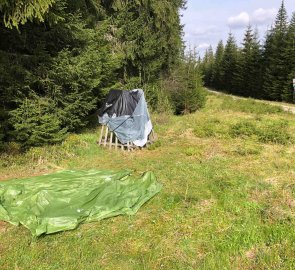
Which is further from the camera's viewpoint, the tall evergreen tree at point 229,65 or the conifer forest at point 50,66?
the tall evergreen tree at point 229,65

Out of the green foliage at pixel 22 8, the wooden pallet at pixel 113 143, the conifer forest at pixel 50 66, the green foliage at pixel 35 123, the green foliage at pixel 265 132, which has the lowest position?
the wooden pallet at pixel 113 143

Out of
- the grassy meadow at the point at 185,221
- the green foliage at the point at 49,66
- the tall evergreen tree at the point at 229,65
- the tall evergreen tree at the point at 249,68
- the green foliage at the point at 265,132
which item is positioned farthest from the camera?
the tall evergreen tree at the point at 229,65

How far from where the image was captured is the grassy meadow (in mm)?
4043

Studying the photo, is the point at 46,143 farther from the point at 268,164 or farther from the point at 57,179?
the point at 268,164

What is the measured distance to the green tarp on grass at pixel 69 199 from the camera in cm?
506

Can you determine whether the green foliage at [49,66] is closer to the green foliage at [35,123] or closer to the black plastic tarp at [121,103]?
the green foliage at [35,123]

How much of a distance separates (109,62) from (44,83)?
3.28 m

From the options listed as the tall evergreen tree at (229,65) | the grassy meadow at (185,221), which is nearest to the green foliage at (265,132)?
the grassy meadow at (185,221)

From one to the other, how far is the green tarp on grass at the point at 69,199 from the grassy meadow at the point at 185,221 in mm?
185

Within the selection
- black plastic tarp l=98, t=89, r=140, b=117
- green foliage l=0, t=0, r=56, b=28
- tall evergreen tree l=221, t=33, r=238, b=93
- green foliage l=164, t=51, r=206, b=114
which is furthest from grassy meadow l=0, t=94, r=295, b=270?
tall evergreen tree l=221, t=33, r=238, b=93

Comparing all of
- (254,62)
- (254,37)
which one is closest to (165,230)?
(254,62)

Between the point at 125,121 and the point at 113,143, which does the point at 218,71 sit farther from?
the point at 113,143

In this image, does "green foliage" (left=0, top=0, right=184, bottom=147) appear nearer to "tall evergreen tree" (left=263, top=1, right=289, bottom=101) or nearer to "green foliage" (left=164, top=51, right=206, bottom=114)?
"green foliage" (left=164, top=51, right=206, bottom=114)

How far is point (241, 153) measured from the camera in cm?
889
